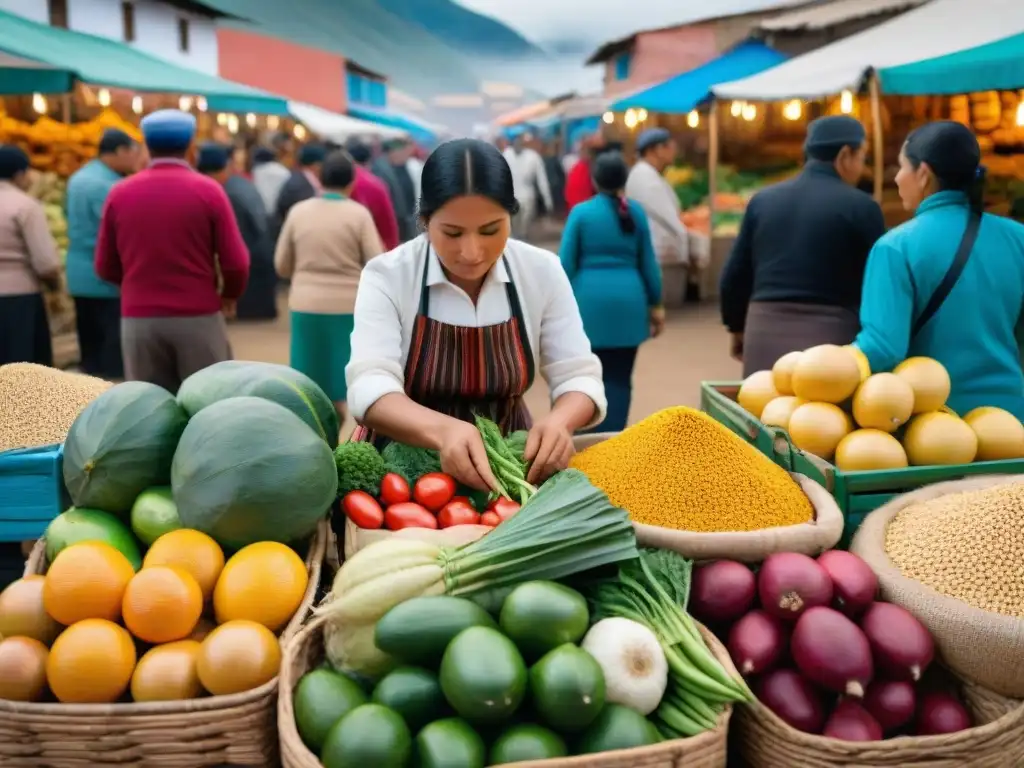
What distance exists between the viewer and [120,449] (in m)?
1.97

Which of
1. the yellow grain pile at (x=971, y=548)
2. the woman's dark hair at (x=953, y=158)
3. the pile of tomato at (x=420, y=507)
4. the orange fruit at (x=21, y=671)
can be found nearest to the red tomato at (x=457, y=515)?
the pile of tomato at (x=420, y=507)

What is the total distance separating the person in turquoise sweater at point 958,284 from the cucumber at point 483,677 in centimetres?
191

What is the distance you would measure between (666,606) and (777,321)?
2.83 m

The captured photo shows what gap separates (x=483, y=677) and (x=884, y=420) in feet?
5.14

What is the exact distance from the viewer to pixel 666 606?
169 centimetres

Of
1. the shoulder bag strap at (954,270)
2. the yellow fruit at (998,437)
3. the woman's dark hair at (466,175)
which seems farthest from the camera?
the shoulder bag strap at (954,270)

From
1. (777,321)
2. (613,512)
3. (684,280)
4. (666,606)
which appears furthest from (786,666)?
(684,280)

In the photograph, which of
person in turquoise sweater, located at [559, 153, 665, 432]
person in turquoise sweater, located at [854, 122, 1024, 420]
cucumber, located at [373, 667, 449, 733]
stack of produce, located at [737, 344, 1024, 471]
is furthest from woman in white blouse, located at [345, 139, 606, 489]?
person in turquoise sweater, located at [559, 153, 665, 432]

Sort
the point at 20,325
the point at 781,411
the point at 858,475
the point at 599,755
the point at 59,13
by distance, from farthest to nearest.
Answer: the point at 59,13 → the point at 20,325 → the point at 781,411 → the point at 858,475 → the point at 599,755

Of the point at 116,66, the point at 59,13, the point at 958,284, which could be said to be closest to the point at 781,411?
the point at 958,284

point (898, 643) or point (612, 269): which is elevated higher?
point (612, 269)

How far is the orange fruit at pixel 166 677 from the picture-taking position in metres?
1.57

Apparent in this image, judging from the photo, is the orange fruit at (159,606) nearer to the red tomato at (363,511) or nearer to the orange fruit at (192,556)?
the orange fruit at (192,556)

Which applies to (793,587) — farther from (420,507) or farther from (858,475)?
(420,507)
